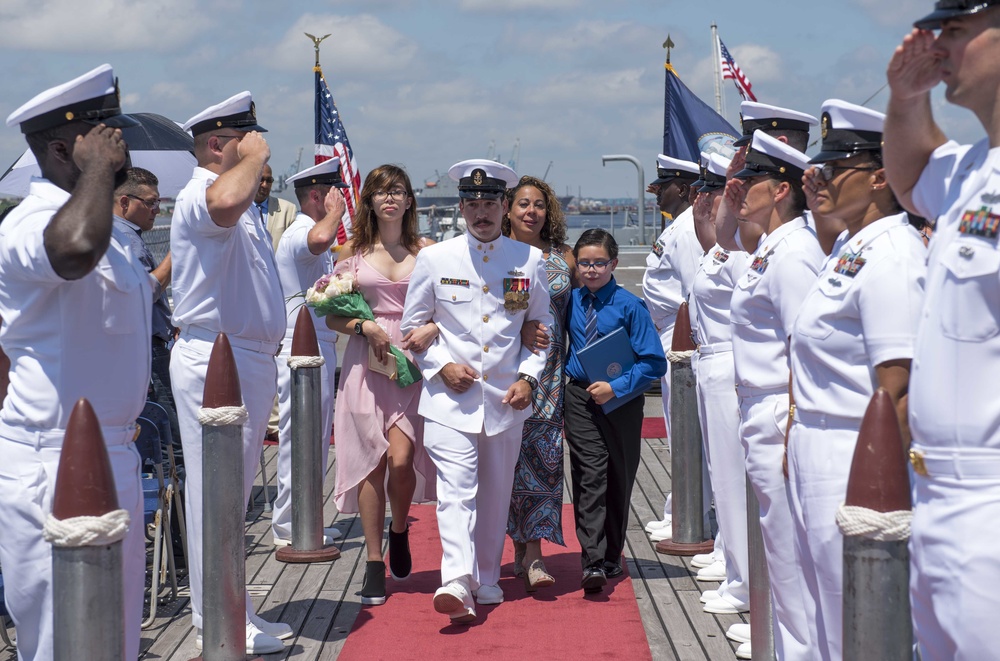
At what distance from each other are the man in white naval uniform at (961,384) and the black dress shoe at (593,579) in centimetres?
340

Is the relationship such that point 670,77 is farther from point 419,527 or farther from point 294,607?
point 294,607

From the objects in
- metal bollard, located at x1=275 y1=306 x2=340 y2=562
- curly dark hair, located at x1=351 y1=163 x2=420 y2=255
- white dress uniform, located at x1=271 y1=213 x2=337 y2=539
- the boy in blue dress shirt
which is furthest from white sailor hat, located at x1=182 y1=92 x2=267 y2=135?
white dress uniform, located at x1=271 y1=213 x2=337 y2=539

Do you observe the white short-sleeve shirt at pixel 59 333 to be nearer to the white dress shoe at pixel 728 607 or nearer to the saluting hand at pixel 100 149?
the saluting hand at pixel 100 149

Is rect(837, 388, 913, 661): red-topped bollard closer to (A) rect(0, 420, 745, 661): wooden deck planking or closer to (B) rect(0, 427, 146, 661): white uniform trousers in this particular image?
(B) rect(0, 427, 146, 661): white uniform trousers

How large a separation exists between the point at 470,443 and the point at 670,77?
6377mm

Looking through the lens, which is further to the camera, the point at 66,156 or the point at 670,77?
the point at 670,77

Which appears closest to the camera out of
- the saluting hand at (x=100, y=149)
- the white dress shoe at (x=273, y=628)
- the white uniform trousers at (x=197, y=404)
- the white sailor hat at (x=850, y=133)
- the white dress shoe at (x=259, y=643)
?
the saluting hand at (x=100, y=149)

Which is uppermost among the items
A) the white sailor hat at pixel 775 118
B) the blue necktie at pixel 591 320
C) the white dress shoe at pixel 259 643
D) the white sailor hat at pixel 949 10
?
the white sailor hat at pixel 775 118

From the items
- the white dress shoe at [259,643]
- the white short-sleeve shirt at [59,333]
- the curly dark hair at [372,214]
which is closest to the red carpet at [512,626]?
the white dress shoe at [259,643]

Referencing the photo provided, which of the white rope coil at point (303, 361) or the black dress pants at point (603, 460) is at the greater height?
the white rope coil at point (303, 361)

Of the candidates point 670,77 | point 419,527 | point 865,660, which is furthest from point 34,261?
point 670,77

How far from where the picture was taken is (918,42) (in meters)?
2.88

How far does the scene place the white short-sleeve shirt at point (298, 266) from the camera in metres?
7.76

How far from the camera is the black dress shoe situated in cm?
618
